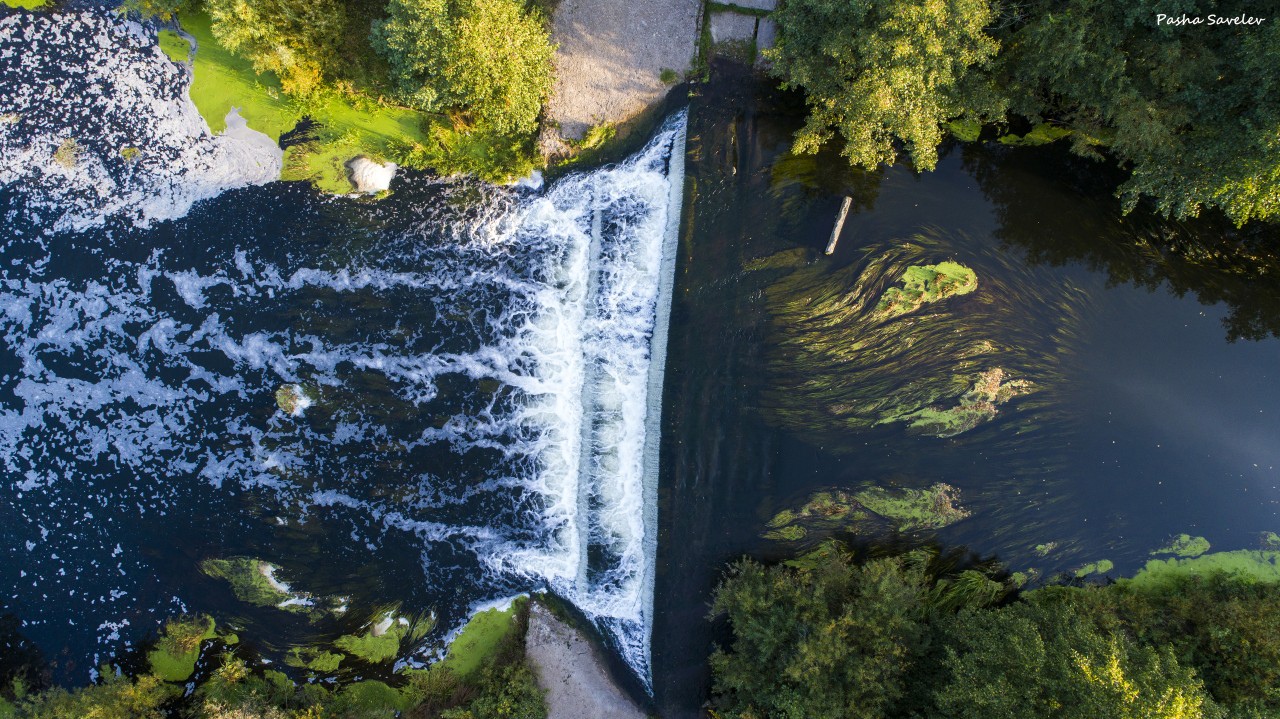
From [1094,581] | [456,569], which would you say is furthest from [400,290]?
[1094,581]

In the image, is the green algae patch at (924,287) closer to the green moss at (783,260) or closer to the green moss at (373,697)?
the green moss at (783,260)

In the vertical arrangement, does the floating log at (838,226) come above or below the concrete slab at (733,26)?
below

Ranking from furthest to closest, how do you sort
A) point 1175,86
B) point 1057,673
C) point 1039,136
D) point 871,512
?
point 1039,136 → point 871,512 → point 1175,86 → point 1057,673

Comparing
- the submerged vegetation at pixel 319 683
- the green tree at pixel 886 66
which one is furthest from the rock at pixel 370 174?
the submerged vegetation at pixel 319 683

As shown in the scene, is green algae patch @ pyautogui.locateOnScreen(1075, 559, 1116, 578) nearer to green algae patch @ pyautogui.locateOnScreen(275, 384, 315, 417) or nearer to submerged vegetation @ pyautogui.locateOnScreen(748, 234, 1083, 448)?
submerged vegetation @ pyautogui.locateOnScreen(748, 234, 1083, 448)

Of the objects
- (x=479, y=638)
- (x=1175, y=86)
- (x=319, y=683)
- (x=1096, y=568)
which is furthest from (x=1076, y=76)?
(x=319, y=683)

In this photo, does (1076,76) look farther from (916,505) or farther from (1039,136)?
(916,505)
